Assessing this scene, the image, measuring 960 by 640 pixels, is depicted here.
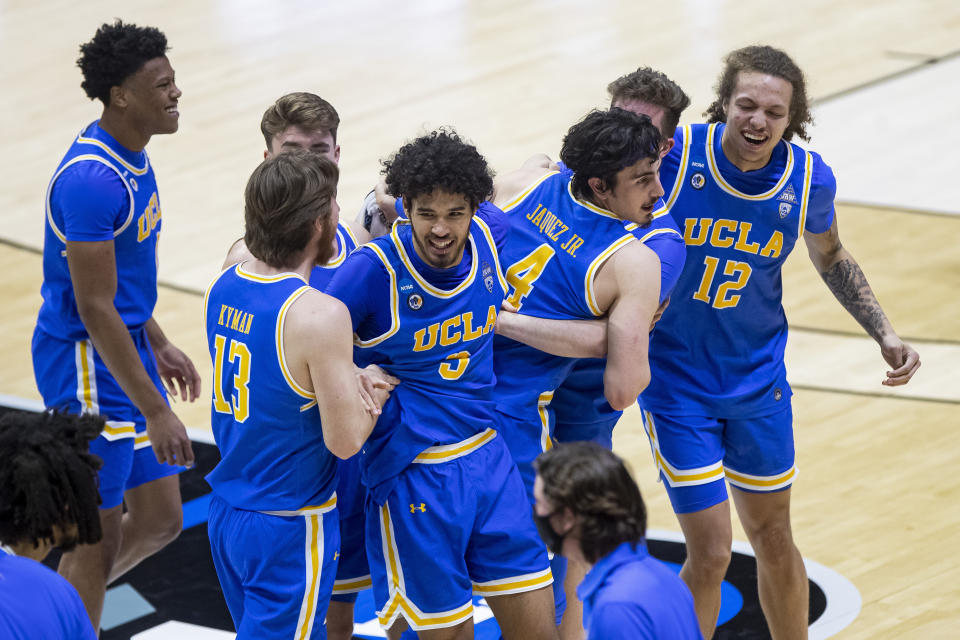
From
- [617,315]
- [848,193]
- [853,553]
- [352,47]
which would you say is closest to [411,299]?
[617,315]

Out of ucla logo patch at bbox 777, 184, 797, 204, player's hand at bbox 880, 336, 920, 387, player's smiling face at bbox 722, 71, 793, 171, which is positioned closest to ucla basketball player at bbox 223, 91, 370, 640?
player's smiling face at bbox 722, 71, 793, 171

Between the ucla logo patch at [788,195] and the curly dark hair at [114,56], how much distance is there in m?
2.41

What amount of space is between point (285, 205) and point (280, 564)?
104 cm

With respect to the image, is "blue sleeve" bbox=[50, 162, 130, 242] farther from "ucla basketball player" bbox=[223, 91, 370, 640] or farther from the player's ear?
the player's ear

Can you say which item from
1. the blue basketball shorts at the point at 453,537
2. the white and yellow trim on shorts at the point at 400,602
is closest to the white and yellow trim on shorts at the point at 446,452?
the blue basketball shorts at the point at 453,537

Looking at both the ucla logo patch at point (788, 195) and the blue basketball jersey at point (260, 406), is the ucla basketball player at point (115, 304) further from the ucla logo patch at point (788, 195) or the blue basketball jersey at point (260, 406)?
the ucla logo patch at point (788, 195)

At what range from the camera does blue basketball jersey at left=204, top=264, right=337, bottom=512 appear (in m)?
4.07

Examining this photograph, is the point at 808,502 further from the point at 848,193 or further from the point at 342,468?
the point at 848,193

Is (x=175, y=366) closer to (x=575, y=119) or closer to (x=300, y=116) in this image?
(x=300, y=116)

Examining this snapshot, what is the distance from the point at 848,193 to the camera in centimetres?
1091

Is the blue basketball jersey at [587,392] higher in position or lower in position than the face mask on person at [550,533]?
lower

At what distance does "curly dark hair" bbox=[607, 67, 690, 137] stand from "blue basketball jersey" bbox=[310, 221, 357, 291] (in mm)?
1020

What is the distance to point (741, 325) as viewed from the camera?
5.27 m

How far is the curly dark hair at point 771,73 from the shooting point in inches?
201
